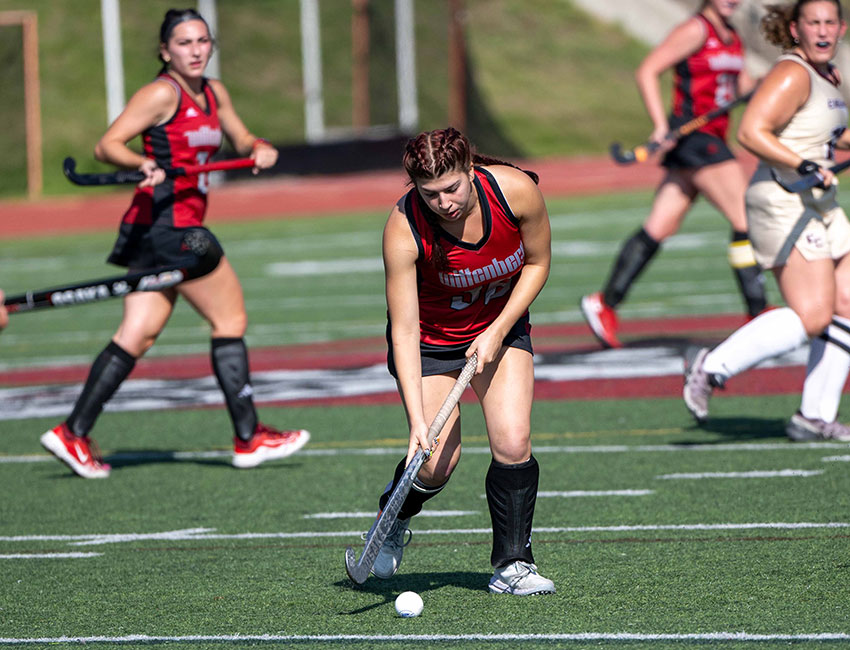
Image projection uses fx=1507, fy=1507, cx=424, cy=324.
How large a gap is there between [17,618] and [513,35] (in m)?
33.8

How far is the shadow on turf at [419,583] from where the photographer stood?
5188 millimetres

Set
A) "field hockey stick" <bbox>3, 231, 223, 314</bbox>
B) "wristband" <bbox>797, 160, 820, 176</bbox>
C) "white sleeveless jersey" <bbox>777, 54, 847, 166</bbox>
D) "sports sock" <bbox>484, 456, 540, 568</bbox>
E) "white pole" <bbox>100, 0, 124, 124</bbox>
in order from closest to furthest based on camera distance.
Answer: "sports sock" <bbox>484, 456, 540, 568</bbox>, "field hockey stick" <bbox>3, 231, 223, 314</bbox>, "wristband" <bbox>797, 160, 820, 176</bbox>, "white sleeveless jersey" <bbox>777, 54, 847, 166</bbox>, "white pole" <bbox>100, 0, 124, 124</bbox>

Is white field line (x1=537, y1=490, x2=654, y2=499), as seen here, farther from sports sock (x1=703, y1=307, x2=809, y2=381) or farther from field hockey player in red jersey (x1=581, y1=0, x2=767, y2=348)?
field hockey player in red jersey (x1=581, y1=0, x2=767, y2=348)

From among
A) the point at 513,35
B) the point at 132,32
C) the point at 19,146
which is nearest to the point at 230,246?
the point at 19,146

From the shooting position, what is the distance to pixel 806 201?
23.4ft

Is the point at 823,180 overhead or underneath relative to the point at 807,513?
overhead

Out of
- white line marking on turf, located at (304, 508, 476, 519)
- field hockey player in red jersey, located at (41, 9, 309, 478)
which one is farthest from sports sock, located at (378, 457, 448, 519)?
field hockey player in red jersey, located at (41, 9, 309, 478)

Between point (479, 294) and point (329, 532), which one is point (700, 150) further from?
point (479, 294)

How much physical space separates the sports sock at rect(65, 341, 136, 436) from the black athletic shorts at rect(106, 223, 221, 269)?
18.1 inches

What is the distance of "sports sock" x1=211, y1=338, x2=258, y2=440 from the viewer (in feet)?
24.9


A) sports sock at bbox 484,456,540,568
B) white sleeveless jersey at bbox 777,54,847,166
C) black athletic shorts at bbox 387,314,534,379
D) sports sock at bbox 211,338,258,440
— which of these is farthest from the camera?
sports sock at bbox 211,338,258,440

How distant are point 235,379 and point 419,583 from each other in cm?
257

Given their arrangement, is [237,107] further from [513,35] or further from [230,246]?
[230,246]

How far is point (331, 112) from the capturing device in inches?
1232
